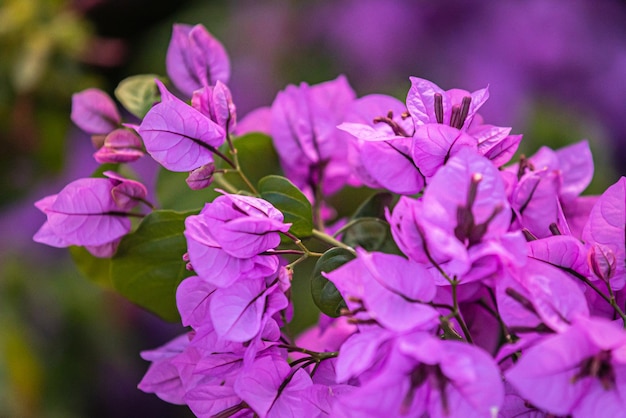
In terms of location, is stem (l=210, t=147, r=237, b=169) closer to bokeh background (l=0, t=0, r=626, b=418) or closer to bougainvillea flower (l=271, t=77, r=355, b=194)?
bougainvillea flower (l=271, t=77, r=355, b=194)

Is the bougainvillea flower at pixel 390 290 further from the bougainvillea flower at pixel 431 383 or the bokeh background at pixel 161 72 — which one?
the bokeh background at pixel 161 72

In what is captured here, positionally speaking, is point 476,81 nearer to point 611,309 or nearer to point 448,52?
point 448,52

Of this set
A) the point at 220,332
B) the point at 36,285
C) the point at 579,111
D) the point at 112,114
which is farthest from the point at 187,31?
the point at 579,111

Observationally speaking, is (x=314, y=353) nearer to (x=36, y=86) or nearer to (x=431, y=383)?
(x=431, y=383)

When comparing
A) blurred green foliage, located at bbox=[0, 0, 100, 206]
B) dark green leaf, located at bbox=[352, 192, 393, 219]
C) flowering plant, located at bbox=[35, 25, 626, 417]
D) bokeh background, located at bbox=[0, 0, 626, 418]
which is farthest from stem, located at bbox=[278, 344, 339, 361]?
blurred green foliage, located at bbox=[0, 0, 100, 206]

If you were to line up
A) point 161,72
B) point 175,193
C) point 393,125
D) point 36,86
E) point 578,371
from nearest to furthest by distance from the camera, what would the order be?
point 578,371 → point 393,125 → point 175,193 → point 36,86 → point 161,72

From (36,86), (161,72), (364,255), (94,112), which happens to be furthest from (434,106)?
(161,72)
